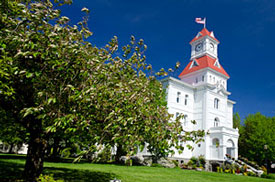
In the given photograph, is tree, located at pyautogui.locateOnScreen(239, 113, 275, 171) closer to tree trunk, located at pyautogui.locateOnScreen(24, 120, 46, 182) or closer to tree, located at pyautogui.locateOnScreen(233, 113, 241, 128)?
tree, located at pyautogui.locateOnScreen(233, 113, 241, 128)

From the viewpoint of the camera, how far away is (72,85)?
6383 mm

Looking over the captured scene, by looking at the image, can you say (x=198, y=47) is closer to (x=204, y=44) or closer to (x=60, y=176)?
(x=204, y=44)

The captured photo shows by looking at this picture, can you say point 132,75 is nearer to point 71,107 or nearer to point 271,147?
point 71,107

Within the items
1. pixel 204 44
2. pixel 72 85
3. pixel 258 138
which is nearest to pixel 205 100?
pixel 204 44

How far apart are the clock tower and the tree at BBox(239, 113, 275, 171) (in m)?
17.2

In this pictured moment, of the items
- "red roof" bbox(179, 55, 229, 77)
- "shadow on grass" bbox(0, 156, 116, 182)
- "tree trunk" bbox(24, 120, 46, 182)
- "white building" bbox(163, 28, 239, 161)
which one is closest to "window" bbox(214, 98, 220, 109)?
"white building" bbox(163, 28, 239, 161)

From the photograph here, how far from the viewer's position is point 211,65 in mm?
39094

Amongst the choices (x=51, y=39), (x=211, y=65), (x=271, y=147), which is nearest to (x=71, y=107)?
(x=51, y=39)

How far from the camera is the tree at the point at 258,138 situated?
4112 centimetres

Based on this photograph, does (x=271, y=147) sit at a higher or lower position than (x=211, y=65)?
lower

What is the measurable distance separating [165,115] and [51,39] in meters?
4.05

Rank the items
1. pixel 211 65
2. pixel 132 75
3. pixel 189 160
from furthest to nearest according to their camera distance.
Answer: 1. pixel 211 65
2. pixel 189 160
3. pixel 132 75

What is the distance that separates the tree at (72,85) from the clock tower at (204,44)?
122 feet

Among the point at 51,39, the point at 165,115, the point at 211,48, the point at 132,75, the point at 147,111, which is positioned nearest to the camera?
the point at 51,39
